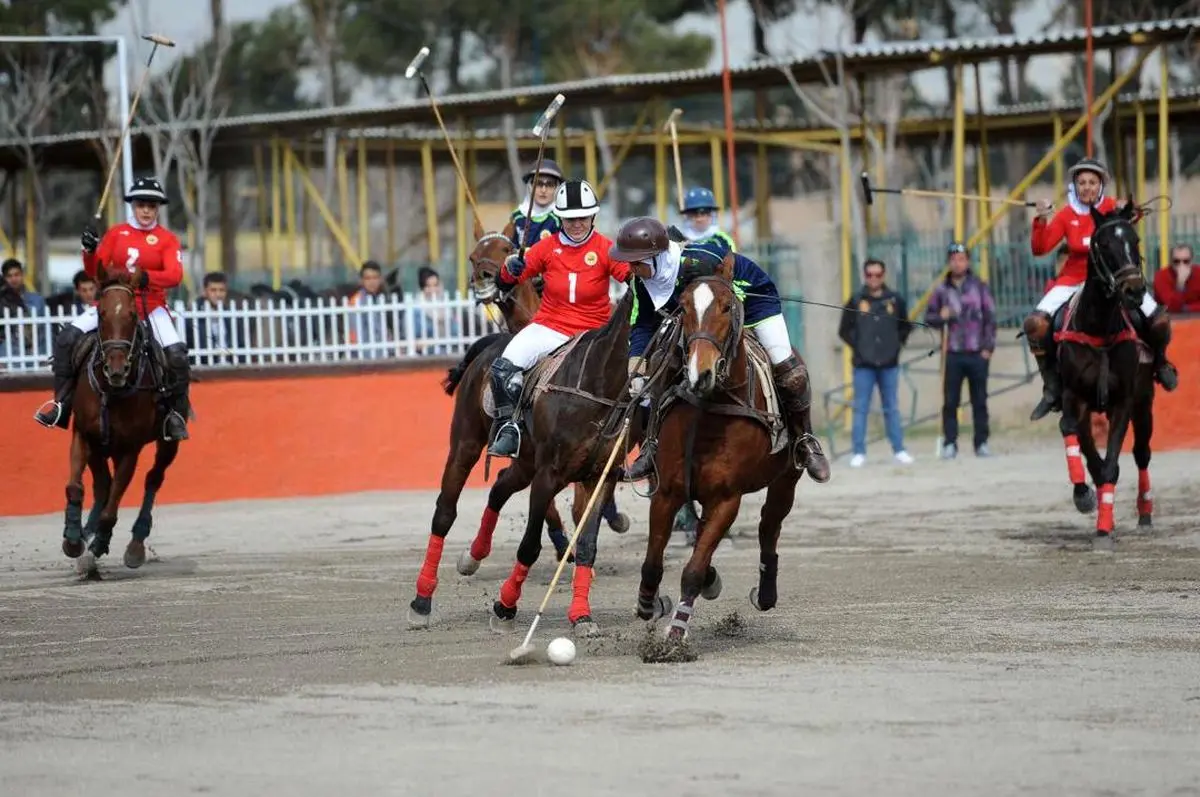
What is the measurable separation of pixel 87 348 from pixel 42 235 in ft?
84.1

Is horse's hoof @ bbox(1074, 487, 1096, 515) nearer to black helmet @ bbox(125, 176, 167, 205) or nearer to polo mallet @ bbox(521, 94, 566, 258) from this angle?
polo mallet @ bbox(521, 94, 566, 258)

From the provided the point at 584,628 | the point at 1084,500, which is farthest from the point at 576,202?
the point at 1084,500

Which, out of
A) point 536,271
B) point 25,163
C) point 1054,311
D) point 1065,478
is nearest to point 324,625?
point 536,271

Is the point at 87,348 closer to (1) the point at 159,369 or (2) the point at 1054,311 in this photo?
(1) the point at 159,369

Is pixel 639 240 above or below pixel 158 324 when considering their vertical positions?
above

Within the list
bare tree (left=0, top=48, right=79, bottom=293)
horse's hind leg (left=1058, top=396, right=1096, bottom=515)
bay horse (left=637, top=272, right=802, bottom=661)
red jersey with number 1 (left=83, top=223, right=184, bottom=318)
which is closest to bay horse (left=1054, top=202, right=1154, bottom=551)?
horse's hind leg (left=1058, top=396, right=1096, bottom=515)

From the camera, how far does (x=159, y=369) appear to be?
15.1 metres

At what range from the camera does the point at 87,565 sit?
1480 centimetres

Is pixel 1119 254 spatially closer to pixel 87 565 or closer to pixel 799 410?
pixel 799 410

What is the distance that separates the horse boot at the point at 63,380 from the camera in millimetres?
15188

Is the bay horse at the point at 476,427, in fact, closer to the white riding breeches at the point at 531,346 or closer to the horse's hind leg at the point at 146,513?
the white riding breeches at the point at 531,346

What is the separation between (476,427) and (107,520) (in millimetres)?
3836

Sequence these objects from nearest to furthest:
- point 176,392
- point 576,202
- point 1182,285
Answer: point 576,202 < point 176,392 < point 1182,285

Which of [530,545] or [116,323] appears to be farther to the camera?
[116,323]
